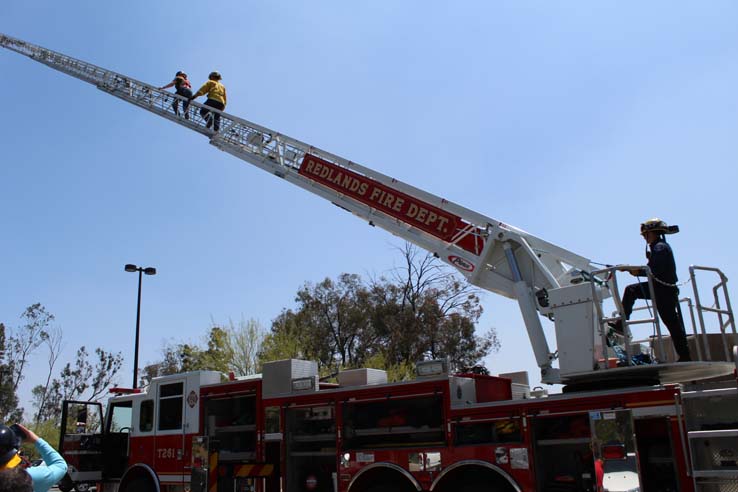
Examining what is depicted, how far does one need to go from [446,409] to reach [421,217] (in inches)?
134

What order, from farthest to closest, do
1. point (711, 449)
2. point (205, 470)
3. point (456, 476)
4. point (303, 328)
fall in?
point (303, 328) → point (205, 470) → point (456, 476) → point (711, 449)

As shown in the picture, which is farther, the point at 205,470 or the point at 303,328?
the point at 303,328

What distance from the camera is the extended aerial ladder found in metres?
7.46

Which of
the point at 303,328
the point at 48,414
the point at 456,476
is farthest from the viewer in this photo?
the point at 48,414

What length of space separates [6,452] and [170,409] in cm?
818

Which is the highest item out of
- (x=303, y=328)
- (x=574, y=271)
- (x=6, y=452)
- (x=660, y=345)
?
(x=303, y=328)

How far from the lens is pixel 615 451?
21.9ft

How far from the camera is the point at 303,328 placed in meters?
34.4

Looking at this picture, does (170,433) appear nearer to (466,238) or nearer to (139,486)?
(139,486)

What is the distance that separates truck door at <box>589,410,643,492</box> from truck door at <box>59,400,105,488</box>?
879 cm

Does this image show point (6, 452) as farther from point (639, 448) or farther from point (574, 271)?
point (574, 271)

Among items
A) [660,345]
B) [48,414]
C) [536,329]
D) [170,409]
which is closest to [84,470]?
[170,409]

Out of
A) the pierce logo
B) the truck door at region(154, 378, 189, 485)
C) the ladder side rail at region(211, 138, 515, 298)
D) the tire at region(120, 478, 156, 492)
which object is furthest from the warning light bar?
the pierce logo

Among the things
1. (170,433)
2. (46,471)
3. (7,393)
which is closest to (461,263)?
(170,433)
